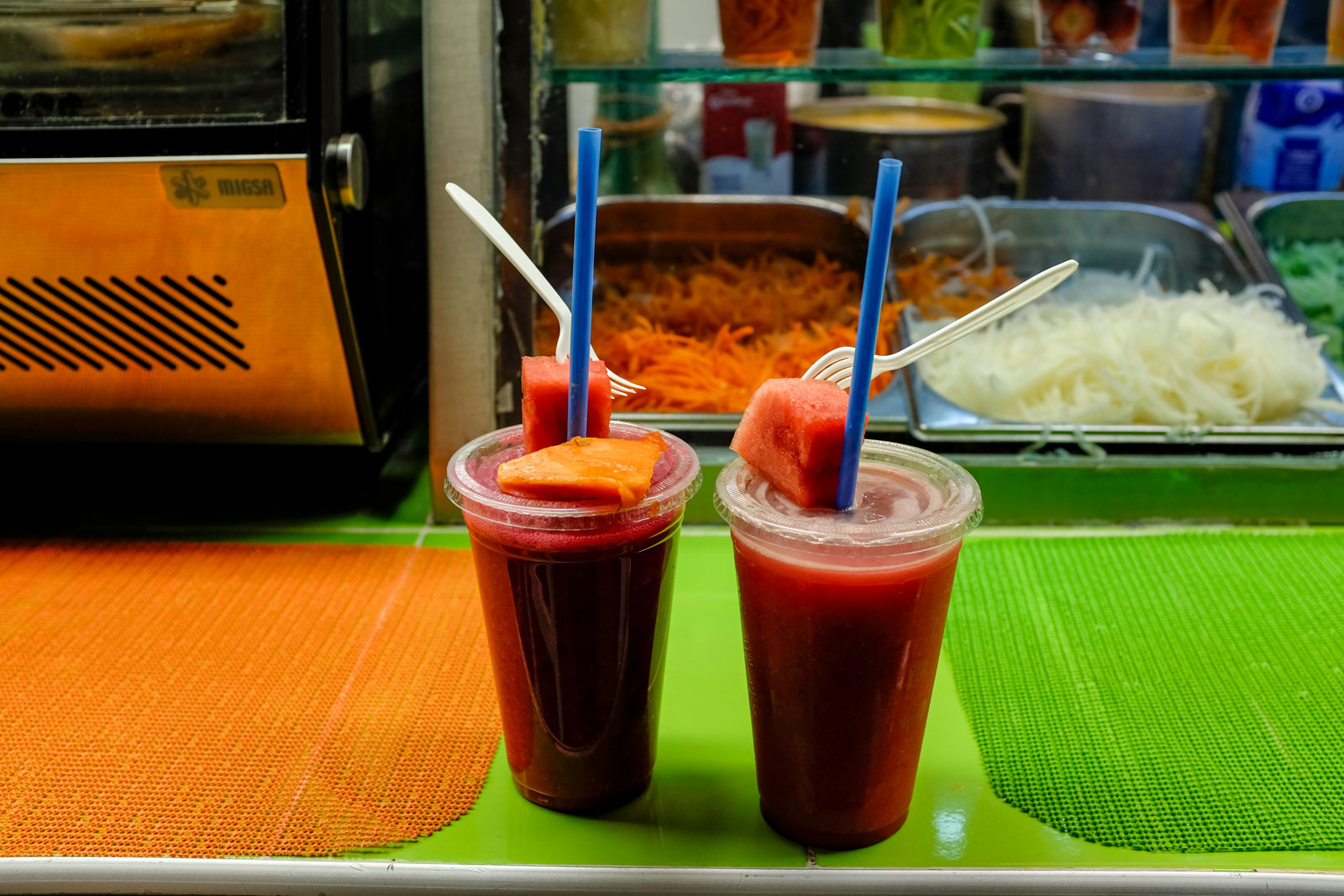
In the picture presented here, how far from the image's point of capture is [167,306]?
4.50 feet

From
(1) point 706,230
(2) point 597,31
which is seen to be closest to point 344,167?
(2) point 597,31

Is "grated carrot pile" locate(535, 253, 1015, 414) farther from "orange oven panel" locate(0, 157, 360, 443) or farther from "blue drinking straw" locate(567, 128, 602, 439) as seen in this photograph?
"blue drinking straw" locate(567, 128, 602, 439)

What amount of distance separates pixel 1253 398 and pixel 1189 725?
2.34 feet

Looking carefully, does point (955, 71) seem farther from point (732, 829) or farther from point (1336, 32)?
point (732, 829)

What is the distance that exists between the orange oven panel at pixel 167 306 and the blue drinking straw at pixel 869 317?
79cm

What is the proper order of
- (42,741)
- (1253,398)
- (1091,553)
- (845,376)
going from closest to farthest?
(845,376) < (42,741) < (1091,553) < (1253,398)

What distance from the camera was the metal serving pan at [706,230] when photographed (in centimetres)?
195

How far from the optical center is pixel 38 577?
1398 mm

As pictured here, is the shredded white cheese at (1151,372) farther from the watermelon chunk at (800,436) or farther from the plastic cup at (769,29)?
the watermelon chunk at (800,436)

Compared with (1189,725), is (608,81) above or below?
above

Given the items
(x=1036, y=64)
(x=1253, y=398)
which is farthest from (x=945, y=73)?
(x=1253, y=398)

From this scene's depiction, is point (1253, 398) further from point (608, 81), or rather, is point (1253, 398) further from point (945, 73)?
point (608, 81)

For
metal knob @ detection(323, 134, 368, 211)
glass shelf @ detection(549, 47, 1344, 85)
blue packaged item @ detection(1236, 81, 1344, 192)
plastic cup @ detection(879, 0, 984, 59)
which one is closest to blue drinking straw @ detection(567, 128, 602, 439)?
metal knob @ detection(323, 134, 368, 211)

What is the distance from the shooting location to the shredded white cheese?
1584mm
